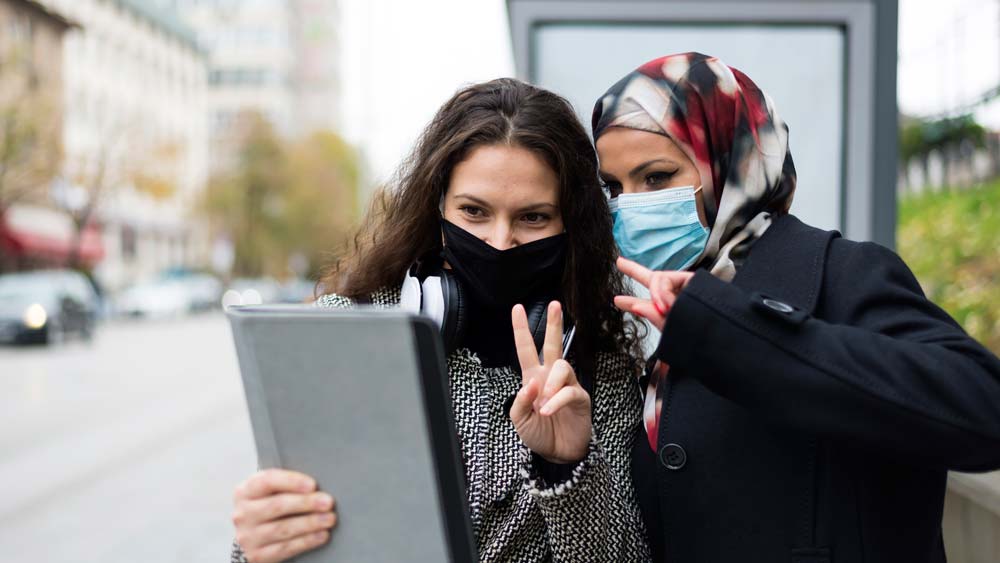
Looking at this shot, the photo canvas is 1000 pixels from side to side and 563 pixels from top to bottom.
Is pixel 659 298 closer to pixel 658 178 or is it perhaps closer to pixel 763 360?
pixel 763 360

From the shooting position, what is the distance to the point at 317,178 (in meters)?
54.8

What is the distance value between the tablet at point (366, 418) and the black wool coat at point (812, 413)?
442 millimetres

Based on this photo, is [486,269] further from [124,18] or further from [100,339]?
[124,18]

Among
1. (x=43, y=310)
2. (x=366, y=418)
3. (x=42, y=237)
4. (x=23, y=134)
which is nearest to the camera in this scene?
(x=366, y=418)

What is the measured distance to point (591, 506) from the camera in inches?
65.8

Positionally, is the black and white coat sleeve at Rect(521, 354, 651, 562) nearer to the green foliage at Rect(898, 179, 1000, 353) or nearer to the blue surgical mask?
the blue surgical mask

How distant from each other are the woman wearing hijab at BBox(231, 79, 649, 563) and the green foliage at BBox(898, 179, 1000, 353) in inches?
163

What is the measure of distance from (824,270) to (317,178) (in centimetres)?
5444

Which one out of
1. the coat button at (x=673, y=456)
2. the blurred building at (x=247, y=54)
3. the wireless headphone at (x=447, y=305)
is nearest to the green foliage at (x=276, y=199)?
the blurred building at (x=247, y=54)

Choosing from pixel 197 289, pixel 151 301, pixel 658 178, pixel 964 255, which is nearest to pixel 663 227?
pixel 658 178

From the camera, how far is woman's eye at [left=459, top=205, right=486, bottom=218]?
199 centimetres

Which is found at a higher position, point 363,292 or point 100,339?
point 363,292

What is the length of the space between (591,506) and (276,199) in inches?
2087

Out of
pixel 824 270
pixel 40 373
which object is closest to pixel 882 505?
pixel 824 270
